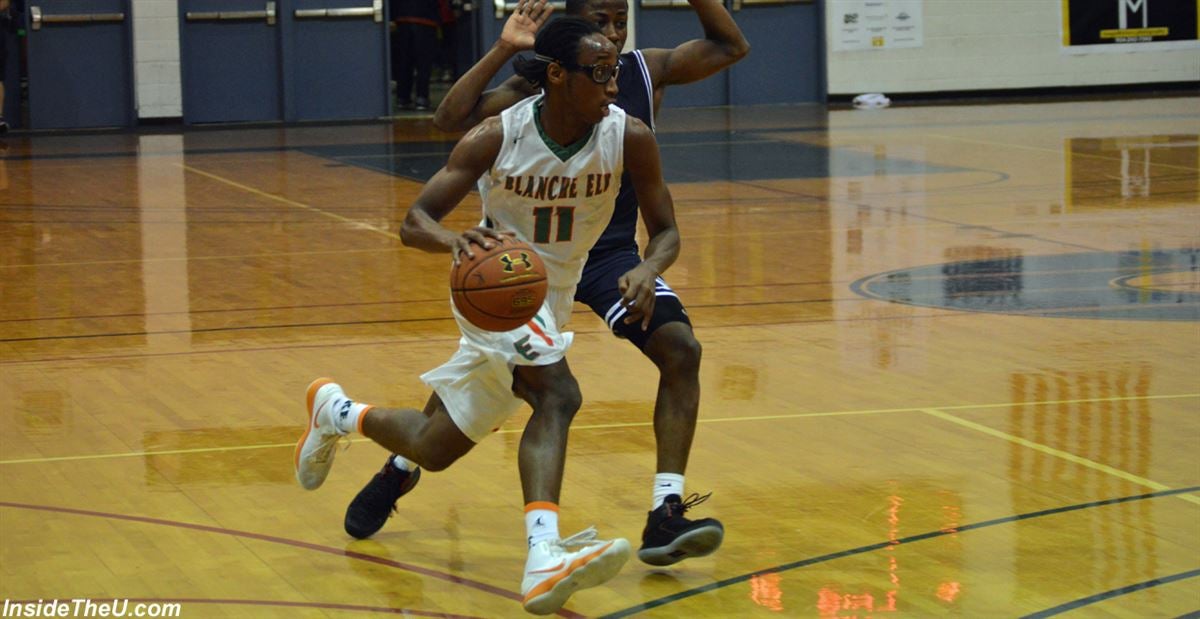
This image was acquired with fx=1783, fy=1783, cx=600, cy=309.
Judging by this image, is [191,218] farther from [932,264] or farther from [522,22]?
[522,22]

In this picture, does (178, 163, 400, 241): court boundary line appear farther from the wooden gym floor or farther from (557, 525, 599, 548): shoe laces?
(557, 525, 599, 548): shoe laces

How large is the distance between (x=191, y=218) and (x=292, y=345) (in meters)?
5.10

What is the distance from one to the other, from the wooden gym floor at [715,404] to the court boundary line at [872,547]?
0.01m

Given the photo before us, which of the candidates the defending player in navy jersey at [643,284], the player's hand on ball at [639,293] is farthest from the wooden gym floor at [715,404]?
the player's hand on ball at [639,293]

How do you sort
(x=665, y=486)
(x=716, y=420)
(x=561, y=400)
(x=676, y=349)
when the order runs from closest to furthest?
(x=561, y=400) < (x=665, y=486) < (x=676, y=349) < (x=716, y=420)

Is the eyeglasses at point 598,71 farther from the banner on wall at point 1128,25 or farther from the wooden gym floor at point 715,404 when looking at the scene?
the banner on wall at point 1128,25

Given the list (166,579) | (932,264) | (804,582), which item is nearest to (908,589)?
(804,582)

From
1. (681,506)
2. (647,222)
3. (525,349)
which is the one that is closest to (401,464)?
(525,349)

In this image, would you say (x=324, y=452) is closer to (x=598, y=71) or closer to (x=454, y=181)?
(x=454, y=181)

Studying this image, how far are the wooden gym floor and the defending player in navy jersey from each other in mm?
139

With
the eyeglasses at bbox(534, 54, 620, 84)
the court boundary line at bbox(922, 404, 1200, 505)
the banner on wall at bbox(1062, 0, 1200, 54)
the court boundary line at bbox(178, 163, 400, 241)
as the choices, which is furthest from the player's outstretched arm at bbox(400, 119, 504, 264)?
the banner on wall at bbox(1062, 0, 1200, 54)

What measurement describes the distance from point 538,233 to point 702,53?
50.6 inches

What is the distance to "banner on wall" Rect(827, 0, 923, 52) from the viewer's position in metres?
22.7

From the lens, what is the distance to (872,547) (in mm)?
4898
